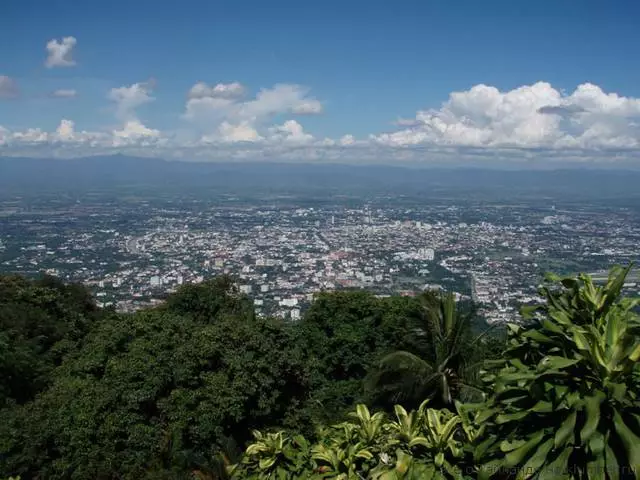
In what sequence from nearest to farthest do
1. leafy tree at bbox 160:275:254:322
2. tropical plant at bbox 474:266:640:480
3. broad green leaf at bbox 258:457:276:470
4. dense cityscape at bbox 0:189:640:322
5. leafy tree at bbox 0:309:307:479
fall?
tropical plant at bbox 474:266:640:480, broad green leaf at bbox 258:457:276:470, leafy tree at bbox 0:309:307:479, leafy tree at bbox 160:275:254:322, dense cityscape at bbox 0:189:640:322

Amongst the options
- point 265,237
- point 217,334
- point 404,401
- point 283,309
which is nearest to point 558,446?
point 404,401

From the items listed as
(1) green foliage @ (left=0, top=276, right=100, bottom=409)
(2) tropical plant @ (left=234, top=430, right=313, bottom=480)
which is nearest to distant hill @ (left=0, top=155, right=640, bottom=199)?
(1) green foliage @ (left=0, top=276, right=100, bottom=409)

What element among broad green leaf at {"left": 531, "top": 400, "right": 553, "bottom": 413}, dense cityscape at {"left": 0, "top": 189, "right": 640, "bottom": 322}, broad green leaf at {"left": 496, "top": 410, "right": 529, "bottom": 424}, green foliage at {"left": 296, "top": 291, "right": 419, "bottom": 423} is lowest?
dense cityscape at {"left": 0, "top": 189, "right": 640, "bottom": 322}

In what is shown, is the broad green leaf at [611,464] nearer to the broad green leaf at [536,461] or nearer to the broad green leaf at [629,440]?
the broad green leaf at [629,440]

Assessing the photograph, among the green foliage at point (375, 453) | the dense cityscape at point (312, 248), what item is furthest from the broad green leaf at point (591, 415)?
the dense cityscape at point (312, 248)

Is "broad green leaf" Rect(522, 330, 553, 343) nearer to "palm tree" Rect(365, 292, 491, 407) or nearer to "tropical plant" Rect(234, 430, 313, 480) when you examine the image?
"tropical plant" Rect(234, 430, 313, 480)

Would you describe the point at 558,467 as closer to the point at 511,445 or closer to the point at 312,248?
the point at 511,445

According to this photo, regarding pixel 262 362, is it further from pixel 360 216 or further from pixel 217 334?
pixel 360 216

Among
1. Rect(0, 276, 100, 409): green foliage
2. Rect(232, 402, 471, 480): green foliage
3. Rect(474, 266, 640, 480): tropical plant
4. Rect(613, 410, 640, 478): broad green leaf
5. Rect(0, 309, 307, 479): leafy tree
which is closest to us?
Rect(613, 410, 640, 478): broad green leaf

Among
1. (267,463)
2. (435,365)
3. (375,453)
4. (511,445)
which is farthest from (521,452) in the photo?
(435,365)
